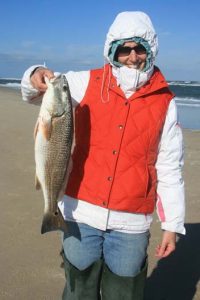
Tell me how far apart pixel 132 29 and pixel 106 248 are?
5.02 feet

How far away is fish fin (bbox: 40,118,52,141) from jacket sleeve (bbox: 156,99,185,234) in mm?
816

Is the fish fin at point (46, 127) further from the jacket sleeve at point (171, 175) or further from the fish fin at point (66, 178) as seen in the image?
the jacket sleeve at point (171, 175)

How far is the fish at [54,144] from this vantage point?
3279 mm

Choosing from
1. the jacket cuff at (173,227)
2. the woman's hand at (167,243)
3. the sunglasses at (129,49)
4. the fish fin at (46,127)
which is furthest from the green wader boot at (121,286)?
the sunglasses at (129,49)

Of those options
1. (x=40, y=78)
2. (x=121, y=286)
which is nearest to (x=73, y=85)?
(x=40, y=78)

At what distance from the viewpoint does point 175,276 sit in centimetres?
554

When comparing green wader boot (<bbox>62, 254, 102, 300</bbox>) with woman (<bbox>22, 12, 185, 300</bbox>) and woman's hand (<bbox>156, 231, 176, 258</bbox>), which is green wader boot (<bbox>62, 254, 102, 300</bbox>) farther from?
woman's hand (<bbox>156, 231, 176, 258</bbox>)

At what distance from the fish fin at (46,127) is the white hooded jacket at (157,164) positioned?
0.37 m

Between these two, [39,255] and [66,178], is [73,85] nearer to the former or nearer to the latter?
[66,178]

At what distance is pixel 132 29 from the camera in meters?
3.54

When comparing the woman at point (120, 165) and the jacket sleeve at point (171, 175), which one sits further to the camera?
the jacket sleeve at point (171, 175)

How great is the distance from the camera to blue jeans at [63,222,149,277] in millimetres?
3527

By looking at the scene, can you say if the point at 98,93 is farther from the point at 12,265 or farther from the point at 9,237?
the point at 9,237

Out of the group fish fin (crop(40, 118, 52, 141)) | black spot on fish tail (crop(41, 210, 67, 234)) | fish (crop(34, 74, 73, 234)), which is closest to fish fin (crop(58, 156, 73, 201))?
fish (crop(34, 74, 73, 234))
